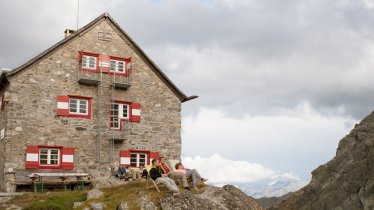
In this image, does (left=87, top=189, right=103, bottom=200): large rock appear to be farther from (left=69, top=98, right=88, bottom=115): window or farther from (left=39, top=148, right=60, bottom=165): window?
(left=69, top=98, right=88, bottom=115): window

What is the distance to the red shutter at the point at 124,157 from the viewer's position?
2838 centimetres

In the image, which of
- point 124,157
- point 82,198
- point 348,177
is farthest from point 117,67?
point 348,177

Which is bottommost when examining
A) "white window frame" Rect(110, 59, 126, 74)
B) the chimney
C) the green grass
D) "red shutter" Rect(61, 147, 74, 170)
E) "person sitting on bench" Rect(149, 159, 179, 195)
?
the green grass

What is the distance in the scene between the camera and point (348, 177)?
51.6ft

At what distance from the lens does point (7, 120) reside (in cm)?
2553

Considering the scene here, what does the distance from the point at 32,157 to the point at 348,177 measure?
1670 centimetres

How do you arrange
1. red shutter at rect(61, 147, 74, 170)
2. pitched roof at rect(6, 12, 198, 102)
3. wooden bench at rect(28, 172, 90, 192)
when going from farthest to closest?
pitched roof at rect(6, 12, 198, 102) < red shutter at rect(61, 147, 74, 170) < wooden bench at rect(28, 172, 90, 192)

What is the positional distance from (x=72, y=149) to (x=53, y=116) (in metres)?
2.11

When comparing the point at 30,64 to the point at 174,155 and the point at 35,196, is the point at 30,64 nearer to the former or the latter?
the point at 35,196

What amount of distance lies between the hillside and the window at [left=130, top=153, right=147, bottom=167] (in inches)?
321

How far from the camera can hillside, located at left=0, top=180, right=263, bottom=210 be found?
17.0 meters

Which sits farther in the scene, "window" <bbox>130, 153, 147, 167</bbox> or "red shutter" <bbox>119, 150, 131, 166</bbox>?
"window" <bbox>130, 153, 147, 167</bbox>

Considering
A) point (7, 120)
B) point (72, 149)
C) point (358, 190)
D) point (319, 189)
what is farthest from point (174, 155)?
point (358, 190)

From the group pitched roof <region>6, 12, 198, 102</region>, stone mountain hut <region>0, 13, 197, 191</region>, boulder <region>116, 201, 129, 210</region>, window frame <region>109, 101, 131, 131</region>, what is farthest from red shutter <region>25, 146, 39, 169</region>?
boulder <region>116, 201, 129, 210</region>
